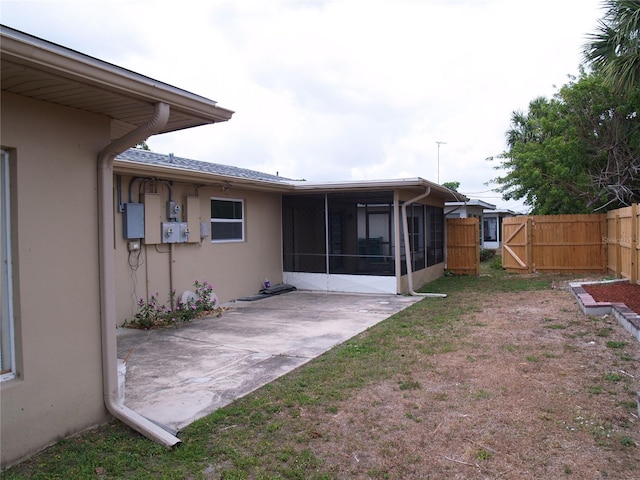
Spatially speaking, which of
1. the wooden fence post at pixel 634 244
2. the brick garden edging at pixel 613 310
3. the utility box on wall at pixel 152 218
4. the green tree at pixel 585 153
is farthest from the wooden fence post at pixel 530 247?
the utility box on wall at pixel 152 218

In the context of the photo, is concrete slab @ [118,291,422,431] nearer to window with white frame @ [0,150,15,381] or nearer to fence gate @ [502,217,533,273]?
window with white frame @ [0,150,15,381]

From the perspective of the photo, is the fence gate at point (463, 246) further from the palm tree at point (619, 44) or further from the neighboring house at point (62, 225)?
the neighboring house at point (62, 225)

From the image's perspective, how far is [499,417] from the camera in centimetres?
400

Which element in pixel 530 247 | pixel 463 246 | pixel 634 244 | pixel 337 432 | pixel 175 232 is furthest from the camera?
pixel 463 246

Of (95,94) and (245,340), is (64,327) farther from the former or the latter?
(245,340)

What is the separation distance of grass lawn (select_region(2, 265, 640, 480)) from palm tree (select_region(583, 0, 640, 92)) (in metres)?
5.88

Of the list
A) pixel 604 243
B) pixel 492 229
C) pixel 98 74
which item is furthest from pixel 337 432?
pixel 492 229

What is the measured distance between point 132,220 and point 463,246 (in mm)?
11228

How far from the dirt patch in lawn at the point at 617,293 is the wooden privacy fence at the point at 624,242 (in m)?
0.44

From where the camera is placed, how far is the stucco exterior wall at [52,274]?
3.24 metres

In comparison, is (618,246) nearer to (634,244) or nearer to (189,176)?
(634,244)

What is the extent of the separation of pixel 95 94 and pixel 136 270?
5303 mm

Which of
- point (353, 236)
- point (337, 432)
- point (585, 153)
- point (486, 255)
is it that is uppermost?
point (585, 153)

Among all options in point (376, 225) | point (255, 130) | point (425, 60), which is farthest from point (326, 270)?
point (255, 130)
